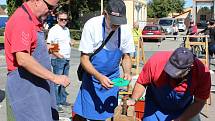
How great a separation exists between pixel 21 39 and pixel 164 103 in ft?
5.18

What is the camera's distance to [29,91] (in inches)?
148

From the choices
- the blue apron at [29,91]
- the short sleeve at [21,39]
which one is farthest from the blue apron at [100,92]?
the short sleeve at [21,39]

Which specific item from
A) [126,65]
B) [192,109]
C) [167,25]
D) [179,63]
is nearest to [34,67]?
[179,63]

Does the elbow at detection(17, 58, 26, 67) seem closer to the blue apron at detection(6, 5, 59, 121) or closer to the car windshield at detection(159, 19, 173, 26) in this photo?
the blue apron at detection(6, 5, 59, 121)

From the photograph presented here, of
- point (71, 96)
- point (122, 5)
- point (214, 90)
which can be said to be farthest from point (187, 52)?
point (214, 90)

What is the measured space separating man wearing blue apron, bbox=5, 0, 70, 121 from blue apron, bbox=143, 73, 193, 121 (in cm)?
108

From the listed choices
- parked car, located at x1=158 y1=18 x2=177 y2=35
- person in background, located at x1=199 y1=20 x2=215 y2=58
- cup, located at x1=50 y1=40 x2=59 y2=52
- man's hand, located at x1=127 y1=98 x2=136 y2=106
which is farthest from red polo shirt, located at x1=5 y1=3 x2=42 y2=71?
parked car, located at x1=158 y1=18 x2=177 y2=35

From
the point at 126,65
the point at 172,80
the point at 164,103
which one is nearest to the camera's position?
the point at 172,80

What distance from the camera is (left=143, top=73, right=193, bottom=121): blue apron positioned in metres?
4.35

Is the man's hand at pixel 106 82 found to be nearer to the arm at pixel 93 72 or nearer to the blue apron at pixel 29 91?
the arm at pixel 93 72

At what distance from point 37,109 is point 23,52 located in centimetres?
54

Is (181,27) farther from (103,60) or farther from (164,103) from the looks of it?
(164,103)

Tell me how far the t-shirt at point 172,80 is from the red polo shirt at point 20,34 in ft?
3.81

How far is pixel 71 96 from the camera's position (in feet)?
32.9
